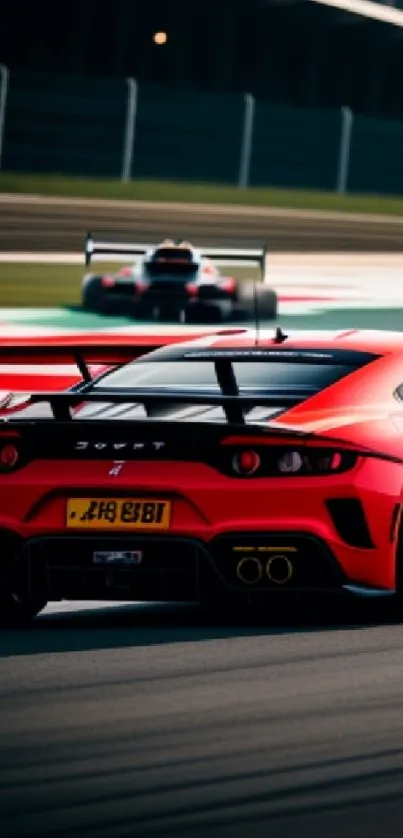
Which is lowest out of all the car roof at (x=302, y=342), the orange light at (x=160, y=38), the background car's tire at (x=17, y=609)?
the background car's tire at (x=17, y=609)

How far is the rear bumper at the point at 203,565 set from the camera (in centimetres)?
848

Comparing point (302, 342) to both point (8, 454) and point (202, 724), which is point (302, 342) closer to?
point (8, 454)

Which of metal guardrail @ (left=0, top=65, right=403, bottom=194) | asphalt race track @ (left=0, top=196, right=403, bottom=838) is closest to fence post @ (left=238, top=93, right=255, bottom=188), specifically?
metal guardrail @ (left=0, top=65, right=403, bottom=194)

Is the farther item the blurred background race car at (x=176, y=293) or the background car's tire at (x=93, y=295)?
the background car's tire at (x=93, y=295)

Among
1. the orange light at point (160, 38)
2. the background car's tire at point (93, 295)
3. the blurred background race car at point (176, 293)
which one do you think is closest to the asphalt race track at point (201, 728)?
the blurred background race car at point (176, 293)

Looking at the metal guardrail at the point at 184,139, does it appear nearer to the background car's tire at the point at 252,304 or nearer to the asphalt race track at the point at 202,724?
the background car's tire at the point at 252,304

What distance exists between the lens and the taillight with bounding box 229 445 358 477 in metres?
8.46

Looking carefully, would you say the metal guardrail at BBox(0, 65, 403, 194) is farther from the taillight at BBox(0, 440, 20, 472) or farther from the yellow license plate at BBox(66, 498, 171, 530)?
the yellow license plate at BBox(66, 498, 171, 530)

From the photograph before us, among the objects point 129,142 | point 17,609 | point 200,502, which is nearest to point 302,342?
point 200,502

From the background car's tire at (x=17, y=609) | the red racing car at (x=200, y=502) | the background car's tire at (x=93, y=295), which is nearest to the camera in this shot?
the red racing car at (x=200, y=502)

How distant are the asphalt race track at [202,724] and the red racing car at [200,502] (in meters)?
0.21

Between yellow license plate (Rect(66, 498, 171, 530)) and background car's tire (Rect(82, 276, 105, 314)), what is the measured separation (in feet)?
65.7

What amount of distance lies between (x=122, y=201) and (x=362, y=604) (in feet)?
111

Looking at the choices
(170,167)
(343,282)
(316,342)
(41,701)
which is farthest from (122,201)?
(41,701)
